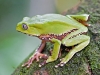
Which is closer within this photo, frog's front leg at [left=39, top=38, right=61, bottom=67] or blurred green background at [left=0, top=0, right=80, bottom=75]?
frog's front leg at [left=39, top=38, right=61, bottom=67]

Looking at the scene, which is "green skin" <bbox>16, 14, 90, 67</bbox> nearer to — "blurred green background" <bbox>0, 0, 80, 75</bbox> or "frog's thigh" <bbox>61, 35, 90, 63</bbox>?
"frog's thigh" <bbox>61, 35, 90, 63</bbox>

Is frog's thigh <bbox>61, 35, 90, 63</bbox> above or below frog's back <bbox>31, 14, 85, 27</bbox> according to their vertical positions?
below

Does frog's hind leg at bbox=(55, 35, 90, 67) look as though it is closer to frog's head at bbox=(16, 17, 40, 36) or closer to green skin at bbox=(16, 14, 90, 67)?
green skin at bbox=(16, 14, 90, 67)

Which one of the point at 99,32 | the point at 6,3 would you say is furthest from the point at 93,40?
the point at 6,3

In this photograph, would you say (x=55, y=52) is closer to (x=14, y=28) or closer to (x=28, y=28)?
(x=28, y=28)

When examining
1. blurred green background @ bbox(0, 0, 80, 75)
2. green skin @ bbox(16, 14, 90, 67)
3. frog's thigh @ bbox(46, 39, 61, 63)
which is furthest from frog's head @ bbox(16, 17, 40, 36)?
blurred green background @ bbox(0, 0, 80, 75)

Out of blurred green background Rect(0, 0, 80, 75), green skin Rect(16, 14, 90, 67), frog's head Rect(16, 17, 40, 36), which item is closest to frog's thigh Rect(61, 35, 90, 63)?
green skin Rect(16, 14, 90, 67)

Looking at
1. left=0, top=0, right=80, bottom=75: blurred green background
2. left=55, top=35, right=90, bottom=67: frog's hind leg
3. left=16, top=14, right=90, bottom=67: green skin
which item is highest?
left=16, top=14, right=90, bottom=67: green skin

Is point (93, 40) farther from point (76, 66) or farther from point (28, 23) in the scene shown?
point (28, 23)

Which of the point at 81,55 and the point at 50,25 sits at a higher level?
the point at 50,25
